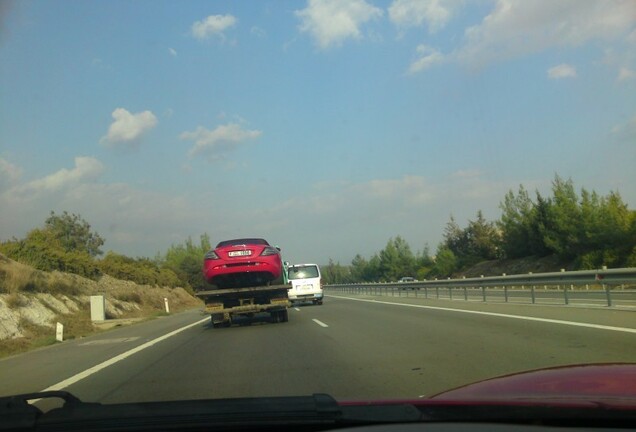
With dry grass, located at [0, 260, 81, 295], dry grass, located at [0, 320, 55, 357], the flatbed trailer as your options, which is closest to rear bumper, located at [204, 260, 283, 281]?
the flatbed trailer

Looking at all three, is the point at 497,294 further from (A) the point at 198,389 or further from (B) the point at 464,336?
(A) the point at 198,389

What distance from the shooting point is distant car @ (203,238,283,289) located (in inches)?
680

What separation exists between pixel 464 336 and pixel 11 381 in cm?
834

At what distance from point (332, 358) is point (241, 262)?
7562 mm

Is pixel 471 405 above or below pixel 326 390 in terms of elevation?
above

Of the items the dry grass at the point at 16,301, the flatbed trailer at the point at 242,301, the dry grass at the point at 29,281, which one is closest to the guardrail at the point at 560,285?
the flatbed trailer at the point at 242,301

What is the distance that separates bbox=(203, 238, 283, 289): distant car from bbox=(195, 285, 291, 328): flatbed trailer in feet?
1.36

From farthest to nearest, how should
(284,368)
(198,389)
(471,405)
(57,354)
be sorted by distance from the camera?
1. (57,354)
2. (284,368)
3. (198,389)
4. (471,405)

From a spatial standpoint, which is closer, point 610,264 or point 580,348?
point 580,348

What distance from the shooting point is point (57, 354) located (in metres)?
13.8

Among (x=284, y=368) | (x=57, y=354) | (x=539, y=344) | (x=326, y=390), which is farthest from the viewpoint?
(x=57, y=354)

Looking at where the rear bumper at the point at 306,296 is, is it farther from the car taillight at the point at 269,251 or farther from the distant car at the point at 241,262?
the car taillight at the point at 269,251

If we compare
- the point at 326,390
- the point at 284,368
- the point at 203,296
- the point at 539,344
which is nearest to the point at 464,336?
the point at 539,344

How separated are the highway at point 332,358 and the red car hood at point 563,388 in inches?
97.7
